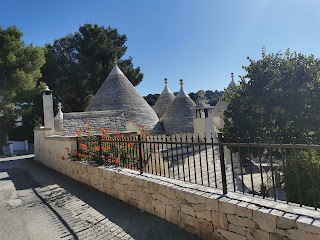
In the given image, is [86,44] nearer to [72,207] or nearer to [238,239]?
[72,207]

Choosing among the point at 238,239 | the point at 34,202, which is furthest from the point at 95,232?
the point at 34,202

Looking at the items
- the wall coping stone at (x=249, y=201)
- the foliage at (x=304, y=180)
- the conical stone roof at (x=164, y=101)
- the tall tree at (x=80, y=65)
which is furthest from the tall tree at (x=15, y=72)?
the foliage at (x=304, y=180)

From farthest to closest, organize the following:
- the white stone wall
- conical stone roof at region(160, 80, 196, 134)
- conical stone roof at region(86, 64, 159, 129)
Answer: conical stone roof at region(86, 64, 159, 129), conical stone roof at region(160, 80, 196, 134), the white stone wall

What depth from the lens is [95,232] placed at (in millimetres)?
4426

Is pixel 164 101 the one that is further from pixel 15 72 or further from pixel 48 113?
pixel 15 72

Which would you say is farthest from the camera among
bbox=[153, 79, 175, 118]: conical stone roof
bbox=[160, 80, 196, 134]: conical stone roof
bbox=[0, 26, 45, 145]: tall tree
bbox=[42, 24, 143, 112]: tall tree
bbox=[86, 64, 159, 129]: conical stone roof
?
bbox=[42, 24, 143, 112]: tall tree

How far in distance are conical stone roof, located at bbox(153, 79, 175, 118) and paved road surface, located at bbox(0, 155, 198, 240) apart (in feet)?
61.2

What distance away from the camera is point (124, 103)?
2055 cm

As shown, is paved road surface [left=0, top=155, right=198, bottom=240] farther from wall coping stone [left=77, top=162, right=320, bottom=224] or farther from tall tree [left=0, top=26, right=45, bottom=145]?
tall tree [left=0, top=26, right=45, bottom=145]

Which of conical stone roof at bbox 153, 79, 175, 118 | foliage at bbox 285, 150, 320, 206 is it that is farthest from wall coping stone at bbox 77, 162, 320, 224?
conical stone roof at bbox 153, 79, 175, 118

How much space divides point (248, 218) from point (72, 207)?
4.04m

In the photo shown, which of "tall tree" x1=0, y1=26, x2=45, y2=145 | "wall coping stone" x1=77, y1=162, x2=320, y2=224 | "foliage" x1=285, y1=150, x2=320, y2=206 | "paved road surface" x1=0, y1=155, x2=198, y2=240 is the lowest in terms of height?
"paved road surface" x1=0, y1=155, x2=198, y2=240

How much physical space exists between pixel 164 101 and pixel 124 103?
7193mm

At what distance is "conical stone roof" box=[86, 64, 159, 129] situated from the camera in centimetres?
2003
